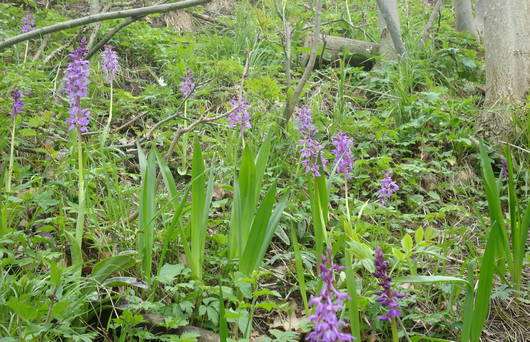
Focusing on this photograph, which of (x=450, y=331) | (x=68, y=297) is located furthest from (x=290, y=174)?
(x=68, y=297)

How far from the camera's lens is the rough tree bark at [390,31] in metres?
4.39

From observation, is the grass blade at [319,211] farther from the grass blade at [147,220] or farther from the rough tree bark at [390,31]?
the rough tree bark at [390,31]

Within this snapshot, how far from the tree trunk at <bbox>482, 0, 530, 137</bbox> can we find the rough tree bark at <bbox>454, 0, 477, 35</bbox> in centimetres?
185

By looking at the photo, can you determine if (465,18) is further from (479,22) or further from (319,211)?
(319,211)

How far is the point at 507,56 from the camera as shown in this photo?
3574mm

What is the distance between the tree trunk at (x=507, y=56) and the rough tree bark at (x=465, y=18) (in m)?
1.85

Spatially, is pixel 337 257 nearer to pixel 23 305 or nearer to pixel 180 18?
pixel 23 305

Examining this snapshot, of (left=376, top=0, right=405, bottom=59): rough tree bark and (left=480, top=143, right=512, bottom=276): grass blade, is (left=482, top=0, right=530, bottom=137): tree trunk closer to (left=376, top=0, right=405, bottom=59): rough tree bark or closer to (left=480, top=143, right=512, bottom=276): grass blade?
(left=376, top=0, right=405, bottom=59): rough tree bark

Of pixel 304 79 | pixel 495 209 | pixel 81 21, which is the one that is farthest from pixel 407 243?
pixel 304 79

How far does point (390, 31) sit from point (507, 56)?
1191 mm

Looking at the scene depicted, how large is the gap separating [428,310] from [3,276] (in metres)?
1.55

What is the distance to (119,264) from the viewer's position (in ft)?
5.24

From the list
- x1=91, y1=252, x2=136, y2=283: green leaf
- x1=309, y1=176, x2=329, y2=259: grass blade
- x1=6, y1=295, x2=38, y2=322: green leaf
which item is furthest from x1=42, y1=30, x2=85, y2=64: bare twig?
x1=6, y1=295, x2=38, y2=322: green leaf

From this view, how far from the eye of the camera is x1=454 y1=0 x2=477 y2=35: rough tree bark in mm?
5425
